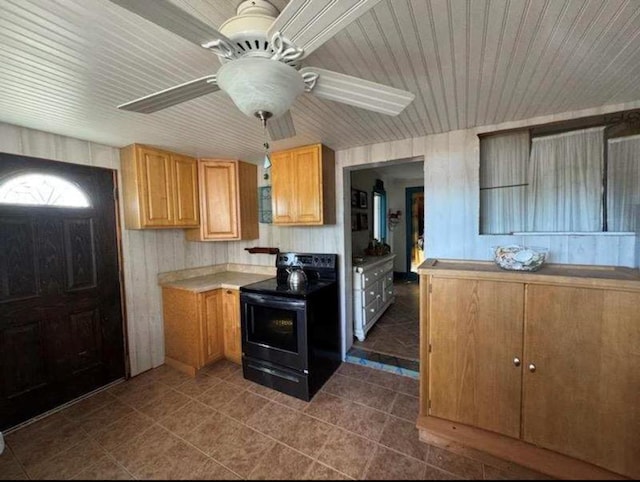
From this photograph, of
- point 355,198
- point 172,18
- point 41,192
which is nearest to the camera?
point 172,18

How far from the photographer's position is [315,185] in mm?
2465

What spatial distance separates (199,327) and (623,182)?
3.57 metres

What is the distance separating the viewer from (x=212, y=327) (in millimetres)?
2707

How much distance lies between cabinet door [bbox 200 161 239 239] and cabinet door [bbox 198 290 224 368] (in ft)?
2.27

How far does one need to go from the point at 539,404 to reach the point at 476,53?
1.91 meters

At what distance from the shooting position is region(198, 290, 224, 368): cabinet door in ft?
8.59

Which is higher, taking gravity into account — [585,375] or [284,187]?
[284,187]

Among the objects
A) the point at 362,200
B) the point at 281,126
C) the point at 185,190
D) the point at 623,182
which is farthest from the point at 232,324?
the point at 623,182

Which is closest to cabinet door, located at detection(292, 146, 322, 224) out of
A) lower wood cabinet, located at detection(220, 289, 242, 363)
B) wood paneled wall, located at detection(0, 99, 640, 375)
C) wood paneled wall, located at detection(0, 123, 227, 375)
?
wood paneled wall, located at detection(0, 99, 640, 375)

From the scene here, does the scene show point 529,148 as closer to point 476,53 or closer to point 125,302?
point 476,53

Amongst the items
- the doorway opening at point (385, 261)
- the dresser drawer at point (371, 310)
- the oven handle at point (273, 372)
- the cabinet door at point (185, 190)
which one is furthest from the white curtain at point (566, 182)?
the cabinet door at point (185, 190)

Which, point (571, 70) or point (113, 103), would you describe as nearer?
point (571, 70)

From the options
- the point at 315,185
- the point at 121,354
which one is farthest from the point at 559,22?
the point at 121,354

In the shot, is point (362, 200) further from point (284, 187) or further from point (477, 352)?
point (477, 352)
